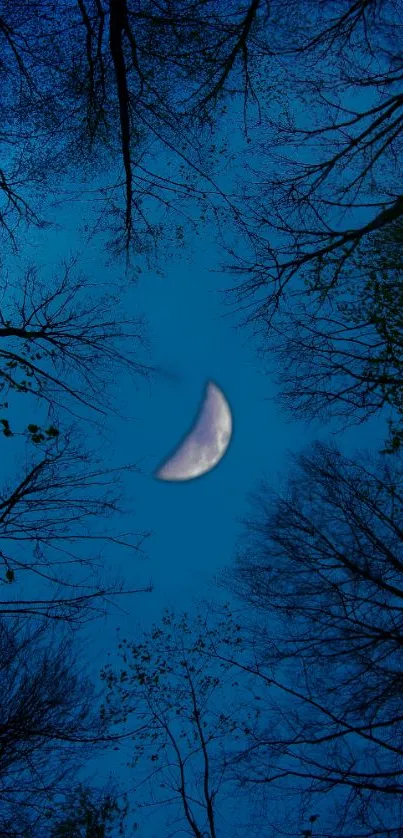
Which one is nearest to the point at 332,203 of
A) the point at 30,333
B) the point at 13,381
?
the point at 30,333

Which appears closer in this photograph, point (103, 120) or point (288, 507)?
point (103, 120)

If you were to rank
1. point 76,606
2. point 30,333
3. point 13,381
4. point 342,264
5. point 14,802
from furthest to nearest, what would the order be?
point 342,264 < point 14,802 < point 30,333 < point 13,381 < point 76,606

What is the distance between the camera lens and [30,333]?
19.9ft

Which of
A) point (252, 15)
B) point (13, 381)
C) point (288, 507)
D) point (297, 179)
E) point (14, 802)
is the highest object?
point (252, 15)

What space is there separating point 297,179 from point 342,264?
4.75 ft

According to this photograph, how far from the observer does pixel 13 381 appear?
214 inches

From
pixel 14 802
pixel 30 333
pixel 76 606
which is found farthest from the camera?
pixel 14 802

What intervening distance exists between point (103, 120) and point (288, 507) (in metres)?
7.11

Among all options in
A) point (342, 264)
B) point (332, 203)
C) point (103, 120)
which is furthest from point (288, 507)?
point (103, 120)

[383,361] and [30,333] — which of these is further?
[383,361]

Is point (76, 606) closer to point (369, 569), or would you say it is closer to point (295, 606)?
point (295, 606)

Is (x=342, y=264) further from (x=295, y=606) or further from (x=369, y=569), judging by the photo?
(x=295, y=606)

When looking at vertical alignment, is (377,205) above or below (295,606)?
above

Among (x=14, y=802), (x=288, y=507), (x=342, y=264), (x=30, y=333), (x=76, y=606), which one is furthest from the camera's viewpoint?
(x=288, y=507)
